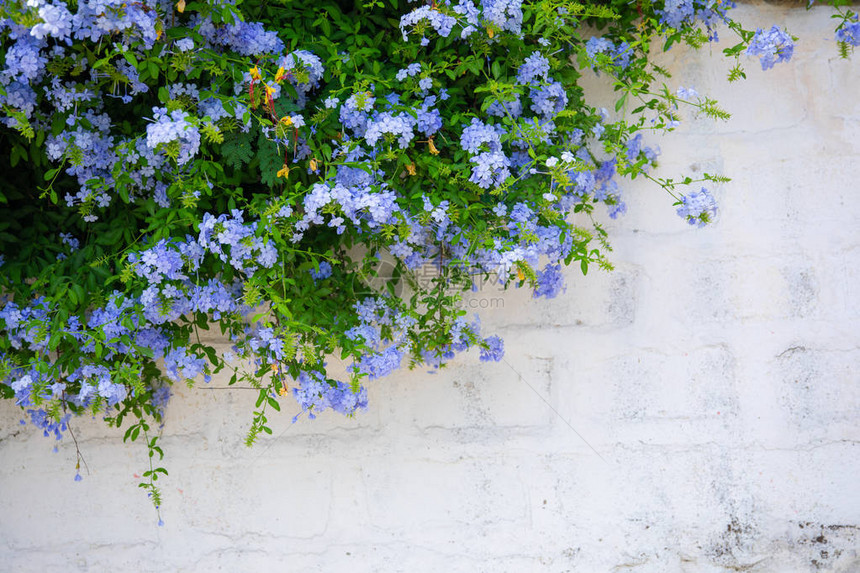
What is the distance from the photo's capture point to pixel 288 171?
1.66 m

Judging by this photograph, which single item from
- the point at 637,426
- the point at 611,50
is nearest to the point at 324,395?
the point at 637,426

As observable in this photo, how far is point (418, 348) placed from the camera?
1.95 meters

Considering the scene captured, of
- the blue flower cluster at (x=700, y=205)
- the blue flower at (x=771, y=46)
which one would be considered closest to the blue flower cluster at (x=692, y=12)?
the blue flower at (x=771, y=46)

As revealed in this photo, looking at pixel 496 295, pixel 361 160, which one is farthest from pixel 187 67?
pixel 496 295

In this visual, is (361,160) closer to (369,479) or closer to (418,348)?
(418,348)

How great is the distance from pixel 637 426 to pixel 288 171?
1.23 m

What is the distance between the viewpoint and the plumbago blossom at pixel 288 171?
1.62m

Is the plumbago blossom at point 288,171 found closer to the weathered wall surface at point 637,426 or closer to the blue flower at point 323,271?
the blue flower at point 323,271

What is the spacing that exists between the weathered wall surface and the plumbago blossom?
0.27 m

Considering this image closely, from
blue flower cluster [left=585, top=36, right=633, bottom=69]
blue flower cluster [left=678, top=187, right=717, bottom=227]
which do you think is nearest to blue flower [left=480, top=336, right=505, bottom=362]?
blue flower cluster [left=678, top=187, right=717, bottom=227]

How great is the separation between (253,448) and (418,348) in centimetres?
63

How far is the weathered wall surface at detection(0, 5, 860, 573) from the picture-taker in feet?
6.95

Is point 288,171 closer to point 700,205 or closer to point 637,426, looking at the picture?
point 700,205

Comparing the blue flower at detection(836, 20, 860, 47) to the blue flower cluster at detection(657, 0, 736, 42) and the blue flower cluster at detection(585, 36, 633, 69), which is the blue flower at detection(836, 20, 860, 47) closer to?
the blue flower cluster at detection(657, 0, 736, 42)
